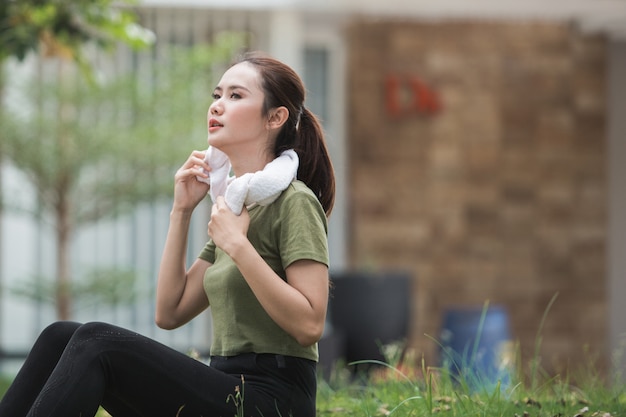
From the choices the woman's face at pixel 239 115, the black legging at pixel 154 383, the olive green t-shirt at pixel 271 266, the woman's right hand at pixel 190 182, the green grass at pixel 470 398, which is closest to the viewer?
the black legging at pixel 154 383

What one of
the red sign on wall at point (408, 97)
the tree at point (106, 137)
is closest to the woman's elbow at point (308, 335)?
the tree at point (106, 137)

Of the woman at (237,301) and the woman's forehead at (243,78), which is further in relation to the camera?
the woman's forehead at (243,78)

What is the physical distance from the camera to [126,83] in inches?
269

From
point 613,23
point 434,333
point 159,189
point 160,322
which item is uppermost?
point 613,23

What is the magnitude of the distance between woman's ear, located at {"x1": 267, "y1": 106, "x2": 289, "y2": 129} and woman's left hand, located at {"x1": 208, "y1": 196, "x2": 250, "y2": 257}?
225mm

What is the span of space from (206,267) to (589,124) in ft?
22.3

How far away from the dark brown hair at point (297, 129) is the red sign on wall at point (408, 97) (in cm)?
607

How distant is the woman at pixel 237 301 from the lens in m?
2.09

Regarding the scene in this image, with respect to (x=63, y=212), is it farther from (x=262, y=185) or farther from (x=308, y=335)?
(x=308, y=335)

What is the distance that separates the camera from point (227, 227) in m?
2.17

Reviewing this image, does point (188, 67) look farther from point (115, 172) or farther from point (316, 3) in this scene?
point (316, 3)

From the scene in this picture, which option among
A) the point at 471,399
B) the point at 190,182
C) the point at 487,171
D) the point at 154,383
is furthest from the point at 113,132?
the point at 154,383

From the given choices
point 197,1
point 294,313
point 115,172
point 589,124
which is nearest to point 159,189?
point 115,172

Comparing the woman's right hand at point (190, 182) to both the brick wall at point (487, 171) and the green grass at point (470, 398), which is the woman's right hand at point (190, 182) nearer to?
the green grass at point (470, 398)
